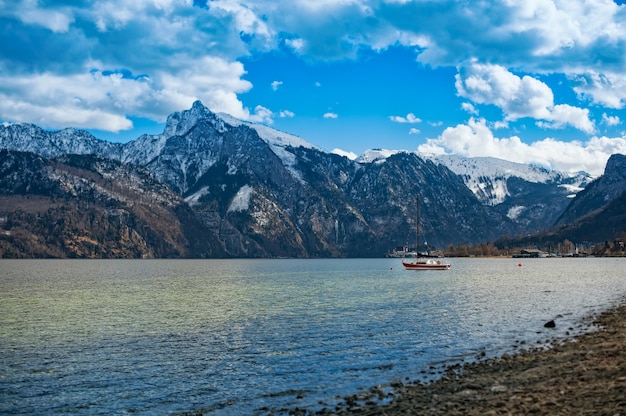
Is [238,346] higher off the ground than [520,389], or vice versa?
[520,389]

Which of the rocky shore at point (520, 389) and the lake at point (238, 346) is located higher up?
the rocky shore at point (520, 389)

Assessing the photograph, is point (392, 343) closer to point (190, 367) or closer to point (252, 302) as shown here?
point (190, 367)

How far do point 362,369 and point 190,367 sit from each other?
14163 millimetres

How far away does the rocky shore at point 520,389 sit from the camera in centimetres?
2875

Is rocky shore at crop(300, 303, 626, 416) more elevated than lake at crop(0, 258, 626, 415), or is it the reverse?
rocky shore at crop(300, 303, 626, 416)

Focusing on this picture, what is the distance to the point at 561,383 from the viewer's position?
34.3 m

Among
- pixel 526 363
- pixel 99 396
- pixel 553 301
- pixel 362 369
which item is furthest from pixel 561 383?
pixel 553 301

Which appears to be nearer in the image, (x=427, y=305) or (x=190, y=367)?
(x=190, y=367)

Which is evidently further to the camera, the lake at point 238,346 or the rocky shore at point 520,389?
the lake at point 238,346

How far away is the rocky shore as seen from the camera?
28750 mm

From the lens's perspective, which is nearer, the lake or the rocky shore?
the rocky shore

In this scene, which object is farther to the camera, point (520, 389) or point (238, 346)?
point (238, 346)

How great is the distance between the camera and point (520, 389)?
111ft

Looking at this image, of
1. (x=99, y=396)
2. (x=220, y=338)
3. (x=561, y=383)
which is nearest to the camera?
(x=561, y=383)
